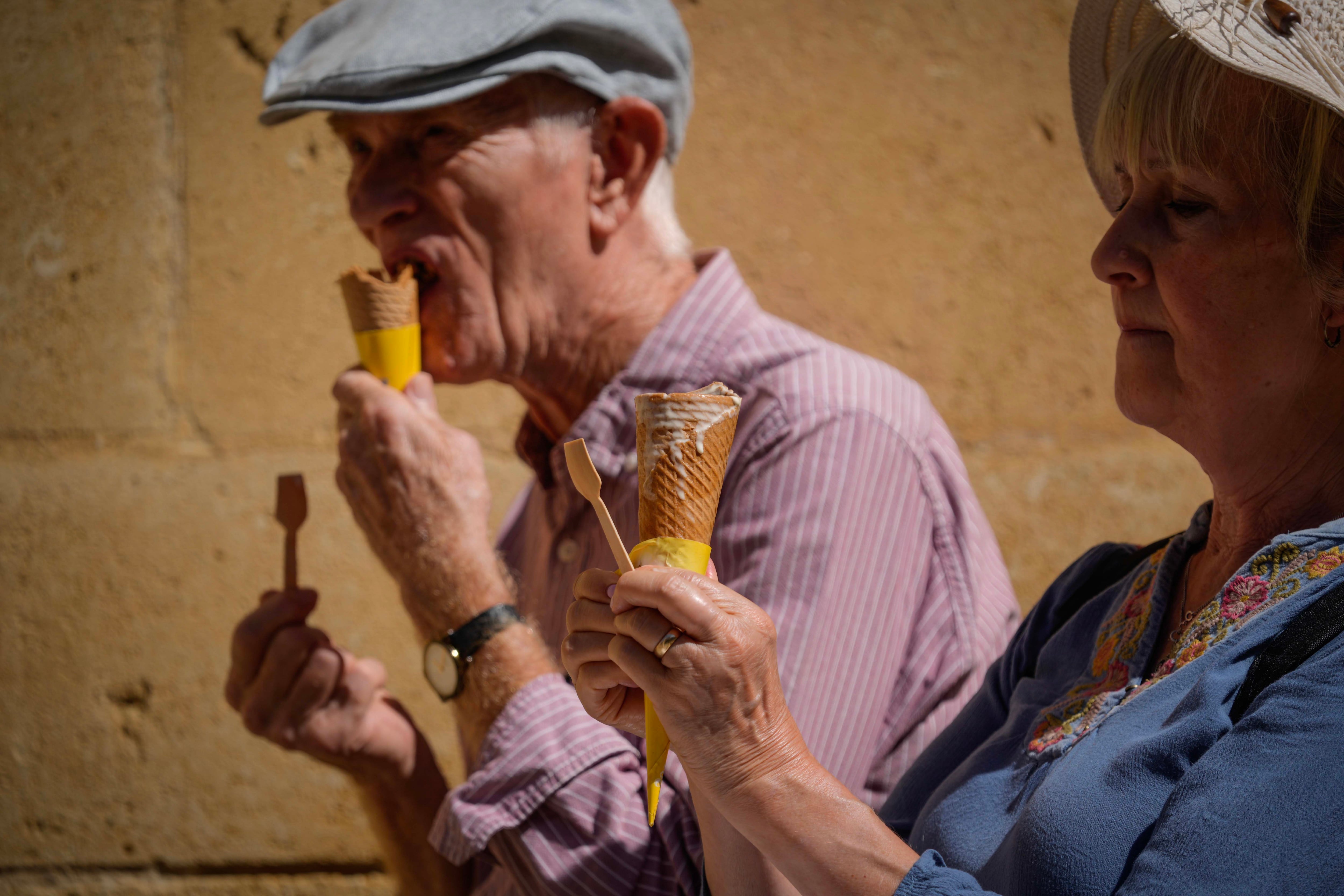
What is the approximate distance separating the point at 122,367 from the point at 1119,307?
7.87 feet

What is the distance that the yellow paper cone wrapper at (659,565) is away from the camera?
3.29 feet

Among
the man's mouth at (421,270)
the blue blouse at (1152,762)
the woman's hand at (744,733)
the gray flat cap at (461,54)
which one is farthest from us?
the man's mouth at (421,270)

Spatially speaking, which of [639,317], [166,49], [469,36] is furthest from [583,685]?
[166,49]

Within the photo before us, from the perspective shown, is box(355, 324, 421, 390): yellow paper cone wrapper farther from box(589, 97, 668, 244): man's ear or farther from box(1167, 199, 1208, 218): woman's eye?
box(1167, 199, 1208, 218): woman's eye

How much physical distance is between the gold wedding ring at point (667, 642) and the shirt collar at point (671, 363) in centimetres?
75

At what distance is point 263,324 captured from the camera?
8.90 ft

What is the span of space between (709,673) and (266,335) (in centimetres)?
212

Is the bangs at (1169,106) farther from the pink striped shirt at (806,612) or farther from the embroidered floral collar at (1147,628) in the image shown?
the pink striped shirt at (806,612)

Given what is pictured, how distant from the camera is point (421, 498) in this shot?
1.66 m

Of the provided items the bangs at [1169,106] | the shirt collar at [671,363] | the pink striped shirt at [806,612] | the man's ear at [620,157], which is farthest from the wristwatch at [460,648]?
the bangs at [1169,106]

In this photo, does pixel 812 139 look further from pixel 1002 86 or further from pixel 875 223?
pixel 1002 86

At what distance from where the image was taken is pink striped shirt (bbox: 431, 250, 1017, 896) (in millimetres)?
1387

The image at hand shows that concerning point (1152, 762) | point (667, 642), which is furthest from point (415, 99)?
point (1152, 762)

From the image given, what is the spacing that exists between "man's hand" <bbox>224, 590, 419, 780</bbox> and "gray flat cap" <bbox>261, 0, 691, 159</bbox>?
32.4 inches
